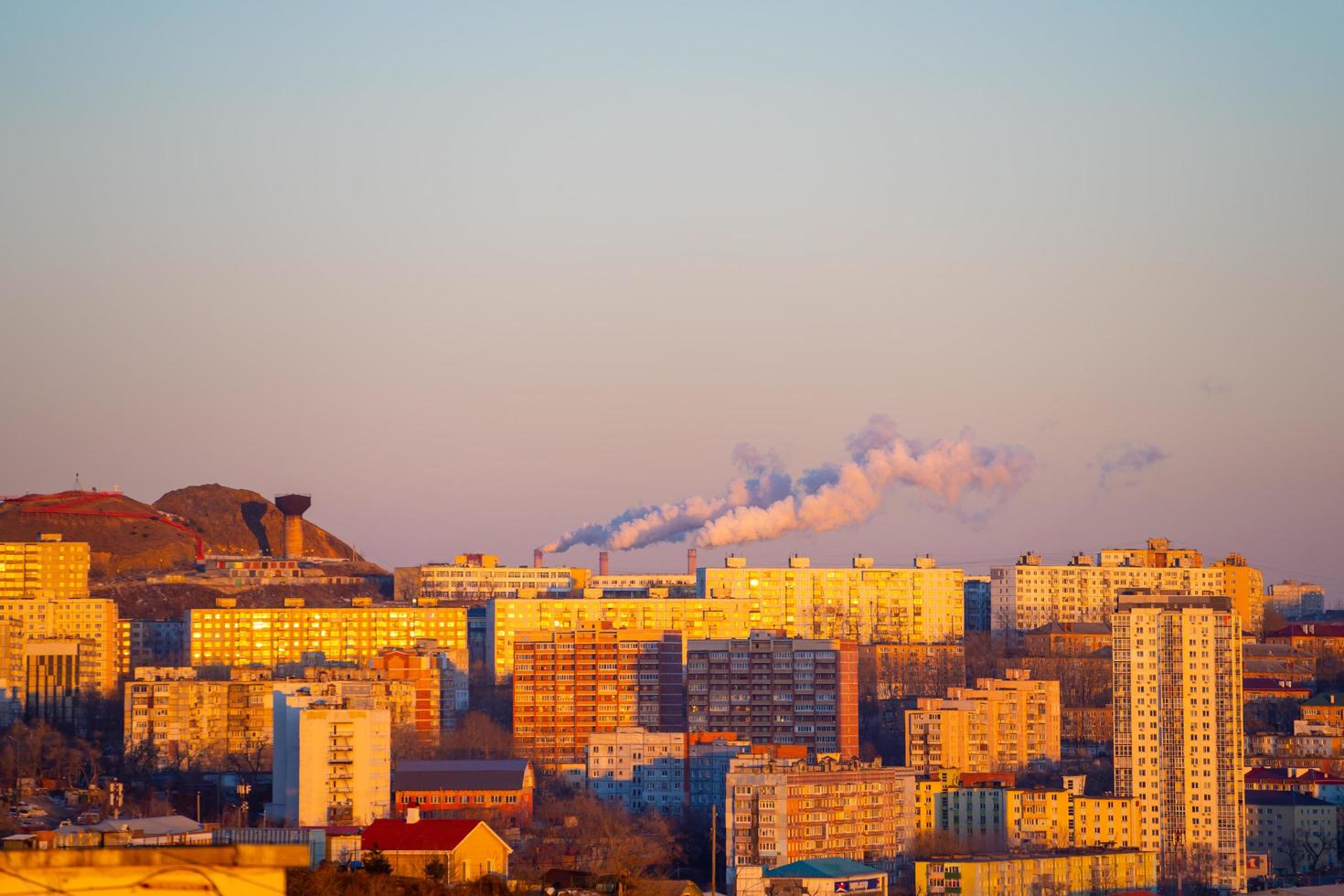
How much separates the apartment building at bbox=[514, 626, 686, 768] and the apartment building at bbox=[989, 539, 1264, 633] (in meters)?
14.4

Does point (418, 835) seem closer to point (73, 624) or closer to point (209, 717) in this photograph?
point (209, 717)

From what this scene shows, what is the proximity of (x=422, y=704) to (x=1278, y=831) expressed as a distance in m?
16.1

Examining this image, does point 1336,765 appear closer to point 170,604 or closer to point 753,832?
point 753,832

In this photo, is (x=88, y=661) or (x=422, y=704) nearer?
(x=422, y=704)

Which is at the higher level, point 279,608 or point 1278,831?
point 279,608

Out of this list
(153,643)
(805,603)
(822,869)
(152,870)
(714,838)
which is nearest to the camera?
(152,870)

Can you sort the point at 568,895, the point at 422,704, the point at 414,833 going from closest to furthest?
the point at 568,895 → the point at 414,833 → the point at 422,704

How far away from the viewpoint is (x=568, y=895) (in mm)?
17047

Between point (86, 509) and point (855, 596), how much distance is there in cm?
2169

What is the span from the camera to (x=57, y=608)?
52.2 m

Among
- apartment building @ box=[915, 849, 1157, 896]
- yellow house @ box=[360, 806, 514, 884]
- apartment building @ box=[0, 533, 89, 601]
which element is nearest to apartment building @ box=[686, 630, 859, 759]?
apartment building @ box=[915, 849, 1157, 896]

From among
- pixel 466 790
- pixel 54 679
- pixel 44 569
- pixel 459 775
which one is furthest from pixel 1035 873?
pixel 44 569

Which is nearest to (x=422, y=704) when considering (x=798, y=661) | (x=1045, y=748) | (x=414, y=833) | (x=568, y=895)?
(x=798, y=661)

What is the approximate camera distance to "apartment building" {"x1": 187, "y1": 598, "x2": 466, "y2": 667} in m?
51.4
